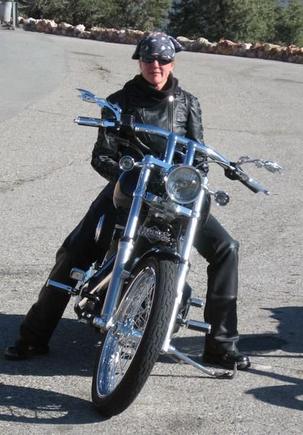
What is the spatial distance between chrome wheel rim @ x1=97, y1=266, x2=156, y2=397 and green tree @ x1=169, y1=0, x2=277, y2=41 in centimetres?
3032

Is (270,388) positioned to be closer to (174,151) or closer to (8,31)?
(174,151)

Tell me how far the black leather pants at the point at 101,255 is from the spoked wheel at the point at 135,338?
0.63 m

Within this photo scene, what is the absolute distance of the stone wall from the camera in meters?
24.8

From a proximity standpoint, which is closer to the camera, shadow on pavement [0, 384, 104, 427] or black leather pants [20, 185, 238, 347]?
shadow on pavement [0, 384, 104, 427]

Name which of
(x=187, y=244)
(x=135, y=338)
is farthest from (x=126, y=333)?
(x=187, y=244)

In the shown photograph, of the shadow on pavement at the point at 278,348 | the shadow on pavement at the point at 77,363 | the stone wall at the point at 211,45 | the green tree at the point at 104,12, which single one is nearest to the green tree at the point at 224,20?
the green tree at the point at 104,12

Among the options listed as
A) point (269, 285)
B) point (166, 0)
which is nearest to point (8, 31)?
point (166, 0)

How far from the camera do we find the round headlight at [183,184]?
14.0 feet

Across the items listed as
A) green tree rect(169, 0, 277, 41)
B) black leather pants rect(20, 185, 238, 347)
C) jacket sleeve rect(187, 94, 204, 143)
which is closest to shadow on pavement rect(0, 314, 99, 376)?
black leather pants rect(20, 185, 238, 347)

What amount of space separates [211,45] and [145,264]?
22175 millimetres

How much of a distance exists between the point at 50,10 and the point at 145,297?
32.3 m

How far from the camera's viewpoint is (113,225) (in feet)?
15.9

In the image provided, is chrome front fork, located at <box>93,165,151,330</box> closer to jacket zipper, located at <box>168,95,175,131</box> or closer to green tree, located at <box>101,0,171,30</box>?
jacket zipper, located at <box>168,95,175,131</box>

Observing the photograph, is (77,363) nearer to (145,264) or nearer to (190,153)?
(145,264)
